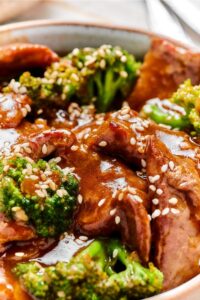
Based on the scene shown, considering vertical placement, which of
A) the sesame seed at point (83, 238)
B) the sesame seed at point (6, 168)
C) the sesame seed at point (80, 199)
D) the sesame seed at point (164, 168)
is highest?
the sesame seed at point (164, 168)

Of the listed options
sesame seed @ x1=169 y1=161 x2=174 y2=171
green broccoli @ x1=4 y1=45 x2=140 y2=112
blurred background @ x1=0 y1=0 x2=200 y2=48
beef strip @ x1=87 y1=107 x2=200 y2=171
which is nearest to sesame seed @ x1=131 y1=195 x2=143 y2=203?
sesame seed @ x1=169 y1=161 x2=174 y2=171

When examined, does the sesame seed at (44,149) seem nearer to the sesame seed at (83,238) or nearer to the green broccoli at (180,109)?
the sesame seed at (83,238)

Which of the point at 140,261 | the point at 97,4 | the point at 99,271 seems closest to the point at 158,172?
the point at 140,261

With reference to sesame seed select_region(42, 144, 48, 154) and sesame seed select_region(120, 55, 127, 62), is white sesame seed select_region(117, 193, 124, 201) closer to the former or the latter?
sesame seed select_region(42, 144, 48, 154)

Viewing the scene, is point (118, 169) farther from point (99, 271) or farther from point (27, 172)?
point (99, 271)

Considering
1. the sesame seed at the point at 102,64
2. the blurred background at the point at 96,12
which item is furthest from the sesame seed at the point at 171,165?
the blurred background at the point at 96,12

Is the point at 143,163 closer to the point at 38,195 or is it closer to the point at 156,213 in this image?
the point at 156,213
